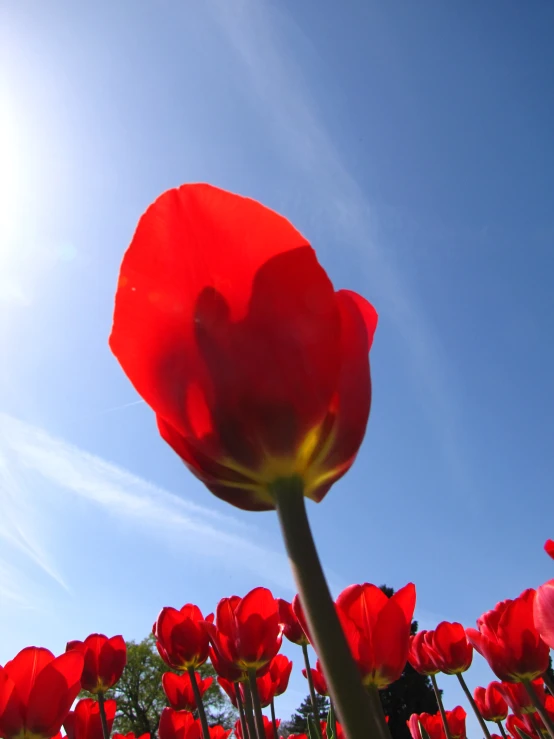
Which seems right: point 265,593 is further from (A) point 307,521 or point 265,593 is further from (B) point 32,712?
(A) point 307,521

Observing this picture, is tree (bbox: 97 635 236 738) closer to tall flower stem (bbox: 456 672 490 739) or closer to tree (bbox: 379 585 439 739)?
tree (bbox: 379 585 439 739)

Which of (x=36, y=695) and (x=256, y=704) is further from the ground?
(x=36, y=695)

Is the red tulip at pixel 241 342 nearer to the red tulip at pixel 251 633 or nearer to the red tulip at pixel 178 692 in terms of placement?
the red tulip at pixel 251 633

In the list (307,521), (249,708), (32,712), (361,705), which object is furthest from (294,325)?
(249,708)

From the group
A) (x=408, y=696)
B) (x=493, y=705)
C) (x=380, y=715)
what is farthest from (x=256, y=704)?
(x=408, y=696)

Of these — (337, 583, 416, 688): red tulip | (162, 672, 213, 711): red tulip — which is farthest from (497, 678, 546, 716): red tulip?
(162, 672, 213, 711): red tulip

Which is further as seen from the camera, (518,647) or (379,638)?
(518,647)

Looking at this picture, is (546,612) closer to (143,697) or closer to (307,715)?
(307,715)
